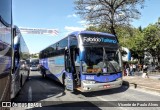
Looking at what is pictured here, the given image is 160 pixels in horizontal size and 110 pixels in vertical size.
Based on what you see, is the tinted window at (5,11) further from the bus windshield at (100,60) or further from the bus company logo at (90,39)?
the bus company logo at (90,39)

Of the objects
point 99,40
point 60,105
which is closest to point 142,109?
point 60,105

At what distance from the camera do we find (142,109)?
1013cm

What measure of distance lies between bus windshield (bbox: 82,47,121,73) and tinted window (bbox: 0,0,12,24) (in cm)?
1015

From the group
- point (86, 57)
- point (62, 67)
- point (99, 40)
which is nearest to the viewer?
point (86, 57)

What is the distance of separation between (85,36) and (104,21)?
1600 centimetres

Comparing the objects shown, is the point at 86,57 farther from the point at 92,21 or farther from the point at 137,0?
the point at 137,0

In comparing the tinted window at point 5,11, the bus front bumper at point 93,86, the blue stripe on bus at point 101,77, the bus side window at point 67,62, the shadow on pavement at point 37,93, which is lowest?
the shadow on pavement at point 37,93

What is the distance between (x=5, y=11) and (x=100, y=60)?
11044 millimetres

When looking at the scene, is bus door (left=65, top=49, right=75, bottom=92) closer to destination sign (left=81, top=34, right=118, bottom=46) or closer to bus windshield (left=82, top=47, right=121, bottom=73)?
bus windshield (left=82, top=47, right=121, bottom=73)

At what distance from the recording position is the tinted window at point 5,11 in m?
3.27

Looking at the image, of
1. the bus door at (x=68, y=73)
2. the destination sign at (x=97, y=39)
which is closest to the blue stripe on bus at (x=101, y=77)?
the bus door at (x=68, y=73)

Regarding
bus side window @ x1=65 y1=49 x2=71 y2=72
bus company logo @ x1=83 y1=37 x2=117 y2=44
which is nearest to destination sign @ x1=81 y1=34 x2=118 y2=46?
bus company logo @ x1=83 y1=37 x2=117 y2=44

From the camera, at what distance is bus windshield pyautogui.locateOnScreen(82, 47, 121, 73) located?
13.9m

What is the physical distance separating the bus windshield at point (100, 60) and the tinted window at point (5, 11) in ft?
33.3
